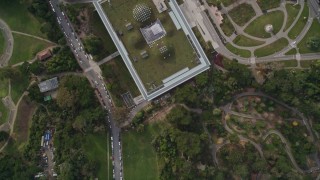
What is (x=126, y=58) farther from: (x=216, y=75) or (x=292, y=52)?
(x=292, y=52)

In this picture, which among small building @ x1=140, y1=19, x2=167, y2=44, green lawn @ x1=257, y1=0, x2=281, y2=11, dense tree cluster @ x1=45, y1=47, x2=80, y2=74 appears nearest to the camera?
small building @ x1=140, y1=19, x2=167, y2=44

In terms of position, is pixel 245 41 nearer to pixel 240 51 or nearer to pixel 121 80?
pixel 240 51

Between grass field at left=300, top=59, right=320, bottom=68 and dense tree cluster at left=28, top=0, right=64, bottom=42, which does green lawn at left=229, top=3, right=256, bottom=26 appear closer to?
grass field at left=300, top=59, right=320, bottom=68

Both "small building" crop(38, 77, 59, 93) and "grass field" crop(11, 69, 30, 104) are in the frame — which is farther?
"grass field" crop(11, 69, 30, 104)

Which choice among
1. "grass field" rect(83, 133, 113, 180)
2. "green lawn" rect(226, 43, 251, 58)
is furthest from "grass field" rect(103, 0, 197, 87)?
"grass field" rect(83, 133, 113, 180)

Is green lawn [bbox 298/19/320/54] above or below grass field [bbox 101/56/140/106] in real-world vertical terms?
below

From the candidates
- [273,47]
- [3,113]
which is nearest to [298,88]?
[273,47]

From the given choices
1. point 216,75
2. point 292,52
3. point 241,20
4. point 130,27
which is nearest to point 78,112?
point 130,27
